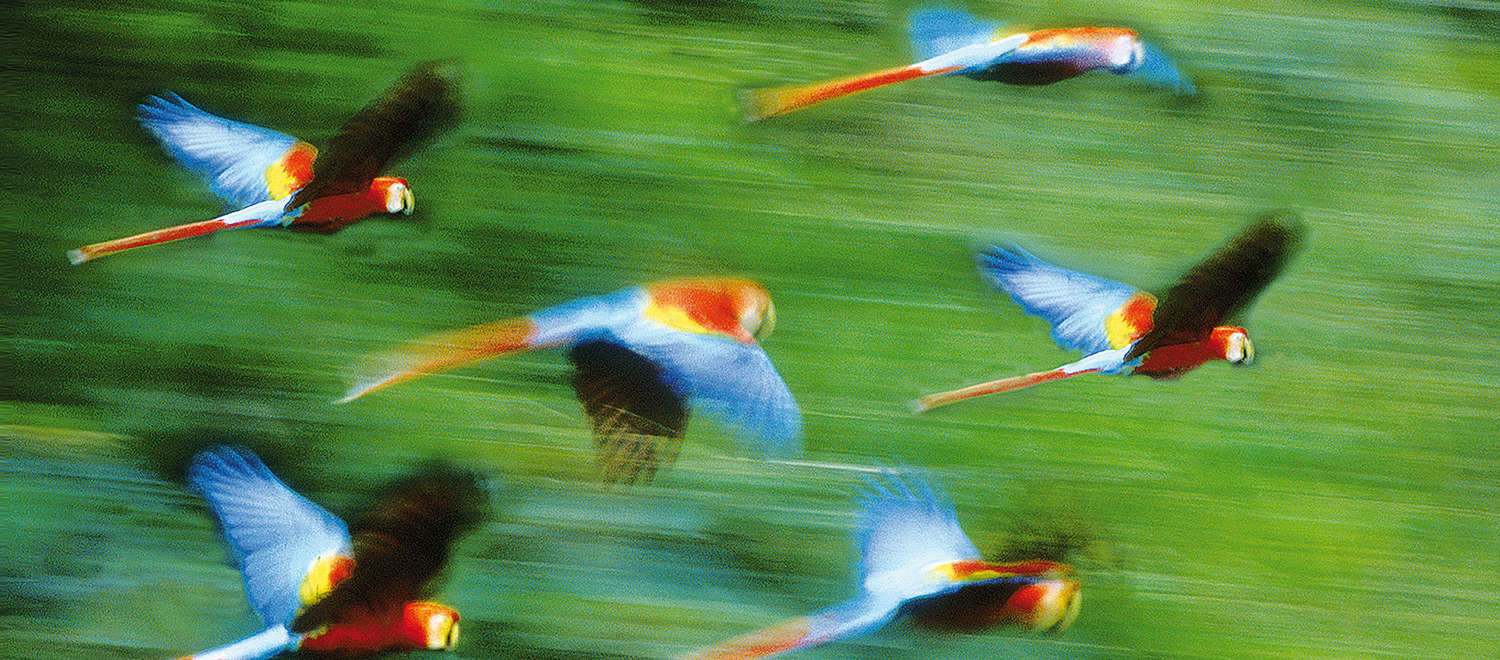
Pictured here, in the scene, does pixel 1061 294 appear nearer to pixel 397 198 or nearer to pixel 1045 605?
pixel 1045 605

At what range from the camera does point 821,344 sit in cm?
70

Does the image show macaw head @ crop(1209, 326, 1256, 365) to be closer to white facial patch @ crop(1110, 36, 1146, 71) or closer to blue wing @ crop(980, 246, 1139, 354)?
blue wing @ crop(980, 246, 1139, 354)

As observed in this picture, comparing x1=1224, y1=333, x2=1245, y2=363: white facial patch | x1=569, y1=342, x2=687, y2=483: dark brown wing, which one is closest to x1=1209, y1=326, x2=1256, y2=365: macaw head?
x1=1224, y1=333, x2=1245, y2=363: white facial patch

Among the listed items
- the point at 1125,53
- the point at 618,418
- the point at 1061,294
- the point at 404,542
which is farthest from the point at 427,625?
the point at 1125,53

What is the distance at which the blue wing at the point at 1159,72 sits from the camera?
74 cm

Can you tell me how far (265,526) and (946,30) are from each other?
480mm

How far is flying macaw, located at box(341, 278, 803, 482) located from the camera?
2.15 feet

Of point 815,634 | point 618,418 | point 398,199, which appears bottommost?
point 815,634

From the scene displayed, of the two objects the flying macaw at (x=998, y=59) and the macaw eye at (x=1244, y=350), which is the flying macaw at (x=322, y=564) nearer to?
the flying macaw at (x=998, y=59)

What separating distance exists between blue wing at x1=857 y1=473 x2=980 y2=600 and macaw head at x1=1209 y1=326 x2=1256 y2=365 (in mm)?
175

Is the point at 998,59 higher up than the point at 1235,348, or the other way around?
the point at 998,59

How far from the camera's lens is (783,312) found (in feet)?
2.32

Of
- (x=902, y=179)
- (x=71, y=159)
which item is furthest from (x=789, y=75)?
(x=71, y=159)

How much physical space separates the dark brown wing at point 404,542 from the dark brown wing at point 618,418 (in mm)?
74
